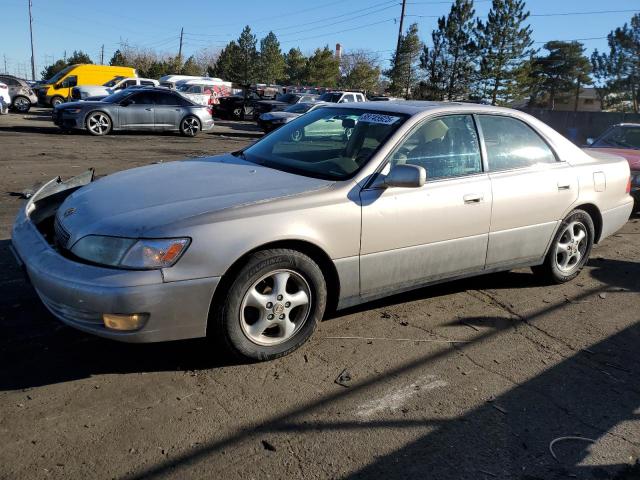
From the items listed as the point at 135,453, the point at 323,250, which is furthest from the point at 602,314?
the point at 135,453

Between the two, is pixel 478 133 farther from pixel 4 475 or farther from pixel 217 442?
A: pixel 4 475

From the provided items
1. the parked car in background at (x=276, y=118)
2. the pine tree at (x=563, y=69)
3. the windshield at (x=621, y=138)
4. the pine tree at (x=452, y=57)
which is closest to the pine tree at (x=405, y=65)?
the pine tree at (x=452, y=57)

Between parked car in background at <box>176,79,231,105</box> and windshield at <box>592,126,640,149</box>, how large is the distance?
834 inches

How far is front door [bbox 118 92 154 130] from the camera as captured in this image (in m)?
16.9

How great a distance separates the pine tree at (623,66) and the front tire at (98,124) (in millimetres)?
43309

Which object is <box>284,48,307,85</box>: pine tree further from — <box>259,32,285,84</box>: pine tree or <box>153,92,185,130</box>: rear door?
<box>153,92,185,130</box>: rear door

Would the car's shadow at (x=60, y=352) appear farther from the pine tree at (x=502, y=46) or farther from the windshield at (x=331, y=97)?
the pine tree at (x=502, y=46)

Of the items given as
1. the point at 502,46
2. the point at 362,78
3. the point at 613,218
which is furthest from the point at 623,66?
the point at 613,218

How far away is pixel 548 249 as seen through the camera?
195 inches

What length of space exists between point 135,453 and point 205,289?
2.95 feet

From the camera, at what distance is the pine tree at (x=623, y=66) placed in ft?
150

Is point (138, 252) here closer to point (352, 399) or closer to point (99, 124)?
point (352, 399)

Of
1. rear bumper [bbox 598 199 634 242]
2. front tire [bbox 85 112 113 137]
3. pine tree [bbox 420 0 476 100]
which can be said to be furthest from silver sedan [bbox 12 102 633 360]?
pine tree [bbox 420 0 476 100]

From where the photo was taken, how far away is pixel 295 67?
73.6m
